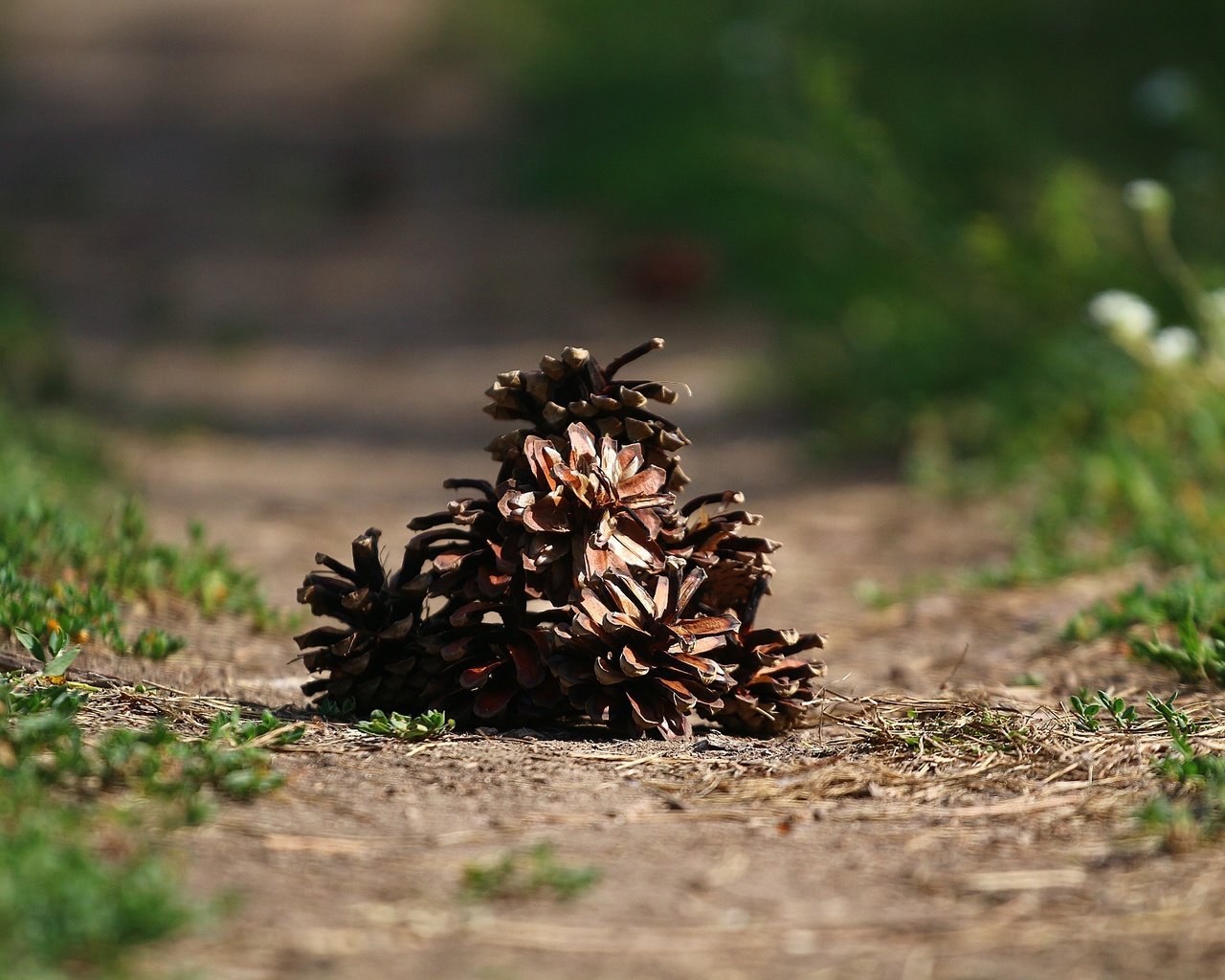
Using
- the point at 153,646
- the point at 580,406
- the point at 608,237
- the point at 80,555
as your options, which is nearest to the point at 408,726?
the point at 580,406

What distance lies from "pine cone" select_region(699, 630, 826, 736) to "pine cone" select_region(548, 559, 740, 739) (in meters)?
0.05

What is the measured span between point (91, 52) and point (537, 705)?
586 inches

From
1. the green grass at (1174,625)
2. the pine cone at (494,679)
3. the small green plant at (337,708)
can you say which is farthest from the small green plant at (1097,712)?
the small green plant at (337,708)

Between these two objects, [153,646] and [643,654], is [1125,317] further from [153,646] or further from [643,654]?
[153,646]

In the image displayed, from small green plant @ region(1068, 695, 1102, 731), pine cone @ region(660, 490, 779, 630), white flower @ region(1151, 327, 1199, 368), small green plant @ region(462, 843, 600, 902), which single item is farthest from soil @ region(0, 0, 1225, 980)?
white flower @ region(1151, 327, 1199, 368)

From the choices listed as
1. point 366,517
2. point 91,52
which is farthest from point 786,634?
point 91,52

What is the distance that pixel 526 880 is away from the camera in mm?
1829

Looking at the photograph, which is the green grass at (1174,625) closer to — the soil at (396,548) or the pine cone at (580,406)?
the soil at (396,548)

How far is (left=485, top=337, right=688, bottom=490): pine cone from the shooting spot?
255cm

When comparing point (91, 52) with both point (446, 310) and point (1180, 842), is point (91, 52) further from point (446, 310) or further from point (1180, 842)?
point (1180, 842)

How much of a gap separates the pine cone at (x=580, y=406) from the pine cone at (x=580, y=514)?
5 centimetres

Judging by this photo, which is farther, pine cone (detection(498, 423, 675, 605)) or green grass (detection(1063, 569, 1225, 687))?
green grass (detection(1063, 569, 1225, 687))

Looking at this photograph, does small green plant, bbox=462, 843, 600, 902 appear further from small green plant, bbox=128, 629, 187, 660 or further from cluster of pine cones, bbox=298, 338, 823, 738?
small green plant, bbox=128, 629, 187, 660

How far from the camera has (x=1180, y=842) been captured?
192cm
